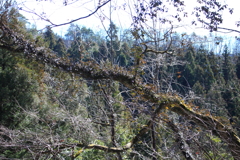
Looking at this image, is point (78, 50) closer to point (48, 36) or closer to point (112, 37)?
point (112, 37)

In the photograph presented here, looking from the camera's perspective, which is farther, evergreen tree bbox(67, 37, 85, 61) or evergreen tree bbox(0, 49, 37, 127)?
evergreen tree bbox(0, 49, 37, 127)

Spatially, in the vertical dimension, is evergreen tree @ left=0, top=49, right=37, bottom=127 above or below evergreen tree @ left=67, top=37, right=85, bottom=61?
below

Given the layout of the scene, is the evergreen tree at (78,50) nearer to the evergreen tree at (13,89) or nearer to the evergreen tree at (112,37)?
the evergreen tree at (112,37)

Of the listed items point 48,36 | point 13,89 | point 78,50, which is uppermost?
point 48,36

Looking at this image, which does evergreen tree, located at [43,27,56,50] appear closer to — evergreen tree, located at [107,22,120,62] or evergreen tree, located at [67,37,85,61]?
evergreen tree, located at [67,37,85,61]

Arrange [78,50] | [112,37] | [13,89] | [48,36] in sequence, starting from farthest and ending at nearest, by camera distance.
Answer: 1. [48,36]
2. [13,89]
3. [112,37]
4. [78,50]

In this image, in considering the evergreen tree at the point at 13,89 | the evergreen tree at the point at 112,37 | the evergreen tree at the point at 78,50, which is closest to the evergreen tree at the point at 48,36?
the evergreen tree at the point at 78,50

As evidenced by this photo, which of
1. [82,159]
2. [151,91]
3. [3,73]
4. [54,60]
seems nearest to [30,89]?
[3,73]

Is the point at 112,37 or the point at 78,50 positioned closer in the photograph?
the point at 78,50

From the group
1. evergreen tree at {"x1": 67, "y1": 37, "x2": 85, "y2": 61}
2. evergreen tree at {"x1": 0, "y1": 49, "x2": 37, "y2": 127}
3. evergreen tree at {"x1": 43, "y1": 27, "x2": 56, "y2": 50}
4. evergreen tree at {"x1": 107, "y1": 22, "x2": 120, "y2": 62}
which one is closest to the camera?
evergreen tree at {"x1": 43, "y1": 27, "x2": 56, "y2": 50}

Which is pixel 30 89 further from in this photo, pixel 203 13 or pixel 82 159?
pixel 203 13

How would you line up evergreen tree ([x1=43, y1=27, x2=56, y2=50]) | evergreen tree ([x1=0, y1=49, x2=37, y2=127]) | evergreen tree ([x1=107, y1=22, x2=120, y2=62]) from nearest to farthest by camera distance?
1. evergreen tree ([x1=43, y1=27, x2=56, y2=50])
2. evergreen tree ([x1=107, y1=22, x2=120, y2=62])
3. evergreen tree ([x1=0, y1=49, x2=37, y2=127])

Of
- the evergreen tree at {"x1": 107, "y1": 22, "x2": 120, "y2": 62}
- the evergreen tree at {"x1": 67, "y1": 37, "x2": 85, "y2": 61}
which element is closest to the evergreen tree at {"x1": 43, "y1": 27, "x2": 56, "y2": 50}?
the evergreen tree at {"x1": 67, "y1": 37, "x2": 85, "y2": 61}

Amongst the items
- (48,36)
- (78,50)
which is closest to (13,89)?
(48,36)
